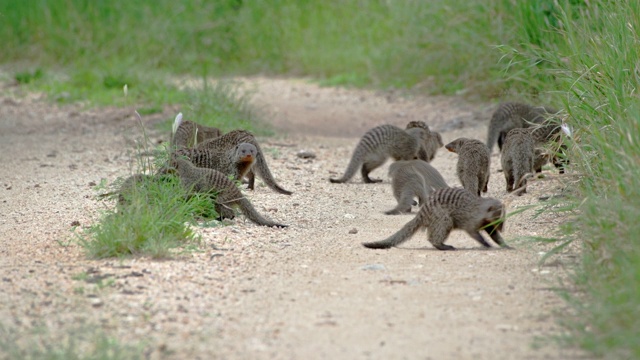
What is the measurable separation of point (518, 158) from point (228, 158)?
1.99 meters

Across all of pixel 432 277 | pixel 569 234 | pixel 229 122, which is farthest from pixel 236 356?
pixel 229 122

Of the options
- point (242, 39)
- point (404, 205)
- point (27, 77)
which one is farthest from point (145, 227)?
point (242, 39)

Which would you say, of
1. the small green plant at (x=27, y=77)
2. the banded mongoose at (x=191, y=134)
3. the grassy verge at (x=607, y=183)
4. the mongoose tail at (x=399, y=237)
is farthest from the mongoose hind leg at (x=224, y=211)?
the small green plant at (x=27, y=77)

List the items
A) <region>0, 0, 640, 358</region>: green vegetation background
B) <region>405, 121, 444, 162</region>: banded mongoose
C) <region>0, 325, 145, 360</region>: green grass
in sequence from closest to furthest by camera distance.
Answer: <region>0, 325, 145, 360</region>: green grass
<region>0, 0, 640, 358</region>: green vegetation background
<region>405, 121, 444, 162</region>: banded mongoose

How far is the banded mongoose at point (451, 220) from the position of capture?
4.79 meters

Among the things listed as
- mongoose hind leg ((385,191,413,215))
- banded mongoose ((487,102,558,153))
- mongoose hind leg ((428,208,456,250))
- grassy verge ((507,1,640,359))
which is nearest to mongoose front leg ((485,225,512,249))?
mongoose hind leg ((428,208,456,250))

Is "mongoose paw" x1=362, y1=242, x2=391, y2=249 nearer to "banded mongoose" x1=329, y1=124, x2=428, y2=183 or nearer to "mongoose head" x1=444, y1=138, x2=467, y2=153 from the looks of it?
A: "mongoose head" x1=444, y1=138, x2=467, y2=153

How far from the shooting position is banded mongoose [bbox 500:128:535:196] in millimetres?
6438

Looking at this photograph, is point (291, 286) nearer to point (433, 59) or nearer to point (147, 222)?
point (147, 222)

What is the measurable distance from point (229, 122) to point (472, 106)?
3298mm

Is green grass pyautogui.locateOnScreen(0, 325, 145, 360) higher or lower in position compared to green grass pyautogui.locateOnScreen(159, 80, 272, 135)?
lower

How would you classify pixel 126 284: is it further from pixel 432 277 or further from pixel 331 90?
pixel 331 90

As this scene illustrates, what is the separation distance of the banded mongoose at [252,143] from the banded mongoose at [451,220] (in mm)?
1807

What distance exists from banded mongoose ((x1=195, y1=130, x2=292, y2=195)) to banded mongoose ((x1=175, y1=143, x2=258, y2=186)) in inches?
7.4
